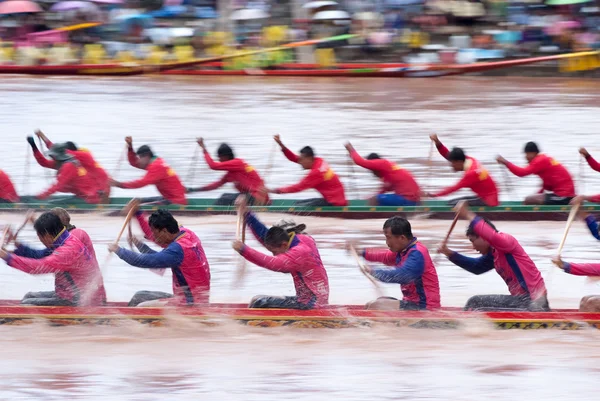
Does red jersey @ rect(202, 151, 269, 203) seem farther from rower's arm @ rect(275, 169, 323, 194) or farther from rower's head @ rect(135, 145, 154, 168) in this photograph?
rower's head @ rect(135, 145, 154, 168)

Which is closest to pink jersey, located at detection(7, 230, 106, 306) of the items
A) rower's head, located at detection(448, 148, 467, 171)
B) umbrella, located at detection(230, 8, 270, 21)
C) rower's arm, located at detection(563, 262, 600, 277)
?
rower's arm, located at detection(563, 262, 600, 277)

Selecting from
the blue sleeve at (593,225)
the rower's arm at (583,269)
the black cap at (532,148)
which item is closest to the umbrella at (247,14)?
the black cap at (532,148)

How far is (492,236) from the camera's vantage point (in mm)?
8031

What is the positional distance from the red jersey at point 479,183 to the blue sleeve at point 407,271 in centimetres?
432

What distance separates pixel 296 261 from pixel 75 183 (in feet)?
A: 17.0

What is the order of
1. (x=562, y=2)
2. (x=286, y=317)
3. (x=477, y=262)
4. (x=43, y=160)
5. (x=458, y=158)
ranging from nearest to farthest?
1. (x=286, y=317)
2. (x=477, y=262)
3. (x=458, y=158)
4. (x=43, y=160)
5. (x=562, y=2)

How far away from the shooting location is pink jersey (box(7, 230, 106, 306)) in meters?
8.13

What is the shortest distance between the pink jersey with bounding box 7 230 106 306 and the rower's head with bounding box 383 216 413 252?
2204 mm

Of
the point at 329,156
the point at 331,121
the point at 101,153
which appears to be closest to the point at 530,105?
the point at 331,121

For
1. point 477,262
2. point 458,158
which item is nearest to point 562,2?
point 458,158


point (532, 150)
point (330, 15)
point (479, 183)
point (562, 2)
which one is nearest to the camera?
point (479, 183)

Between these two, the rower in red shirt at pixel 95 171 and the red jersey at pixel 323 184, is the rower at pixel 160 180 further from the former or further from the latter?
the red jersey at pixel 323 184

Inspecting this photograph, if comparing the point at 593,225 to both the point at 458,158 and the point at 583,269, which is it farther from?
the point at 458,158

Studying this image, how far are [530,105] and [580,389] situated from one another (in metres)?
13.6
